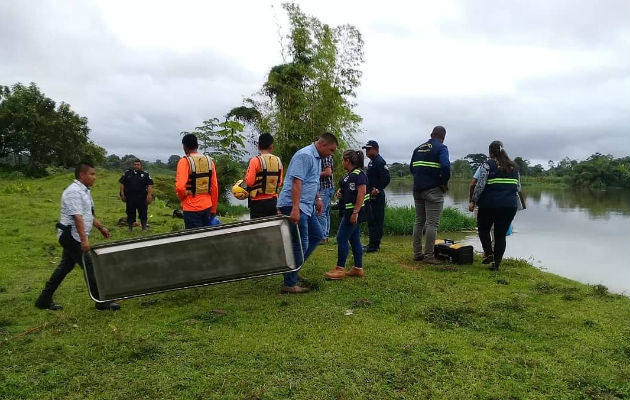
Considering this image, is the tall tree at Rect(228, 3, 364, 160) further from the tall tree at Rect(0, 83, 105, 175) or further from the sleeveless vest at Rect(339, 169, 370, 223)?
the tall tree at Rect(0, 83, 105, 175)

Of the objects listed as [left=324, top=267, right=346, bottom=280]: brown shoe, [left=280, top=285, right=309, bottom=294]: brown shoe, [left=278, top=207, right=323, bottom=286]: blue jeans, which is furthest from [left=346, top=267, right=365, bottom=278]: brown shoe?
[left=280, top=285, right=309, bottom=294]: brown shoe

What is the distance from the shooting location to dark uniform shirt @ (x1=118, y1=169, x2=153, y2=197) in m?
10.8

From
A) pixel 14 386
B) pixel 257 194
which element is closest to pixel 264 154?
pixel 257 194

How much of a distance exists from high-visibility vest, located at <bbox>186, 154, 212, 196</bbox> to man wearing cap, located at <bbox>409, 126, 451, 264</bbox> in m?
3.32

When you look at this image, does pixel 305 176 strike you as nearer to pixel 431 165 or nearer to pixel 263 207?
pixel 263 207

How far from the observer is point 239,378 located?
319 centimetres

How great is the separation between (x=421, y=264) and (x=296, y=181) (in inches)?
122

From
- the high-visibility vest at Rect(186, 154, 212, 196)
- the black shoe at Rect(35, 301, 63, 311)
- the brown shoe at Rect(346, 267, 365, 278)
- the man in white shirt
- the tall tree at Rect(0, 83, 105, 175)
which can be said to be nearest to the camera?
the man in white shirt

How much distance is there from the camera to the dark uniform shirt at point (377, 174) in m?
7.98

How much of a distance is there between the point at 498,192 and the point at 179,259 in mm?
4708

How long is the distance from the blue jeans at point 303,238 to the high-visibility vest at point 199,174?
1065 millimetres

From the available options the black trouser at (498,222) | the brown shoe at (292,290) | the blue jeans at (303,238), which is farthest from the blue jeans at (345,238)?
the black trouser at (498,222)

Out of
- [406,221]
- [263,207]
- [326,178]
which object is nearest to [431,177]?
[326,178]

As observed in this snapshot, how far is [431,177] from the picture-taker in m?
6.88
